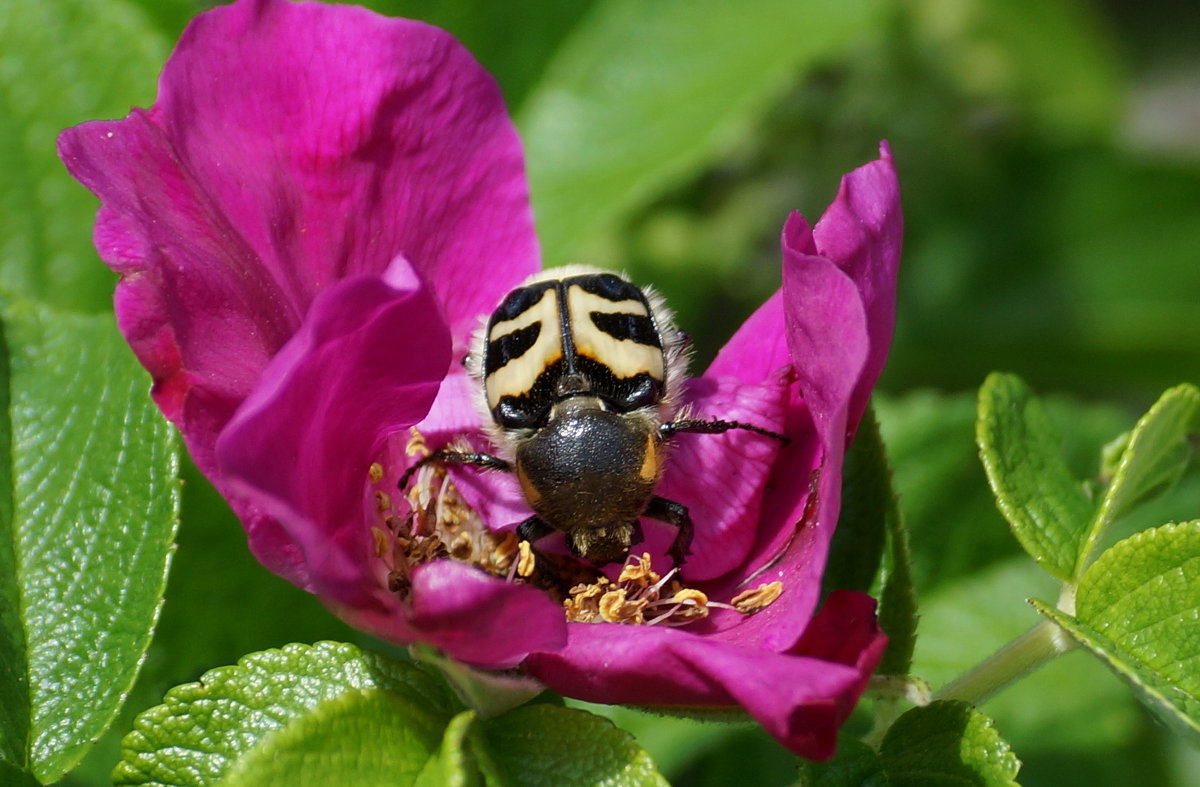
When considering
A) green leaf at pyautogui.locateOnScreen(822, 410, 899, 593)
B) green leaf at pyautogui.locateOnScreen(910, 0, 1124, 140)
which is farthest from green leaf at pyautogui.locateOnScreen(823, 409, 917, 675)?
green leaf at pyautogui.locateOnScreen(910, 0, 1124, 140)

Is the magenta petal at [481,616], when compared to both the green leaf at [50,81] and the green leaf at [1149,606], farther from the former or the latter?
the green leaf at [50,81]

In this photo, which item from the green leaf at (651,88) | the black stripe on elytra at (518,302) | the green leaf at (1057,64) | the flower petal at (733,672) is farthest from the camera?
the green leaf at (1057,64)

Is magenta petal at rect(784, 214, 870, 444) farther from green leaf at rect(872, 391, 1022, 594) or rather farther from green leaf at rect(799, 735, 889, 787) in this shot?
green leaf at rect(872, 391, 1022, 594)

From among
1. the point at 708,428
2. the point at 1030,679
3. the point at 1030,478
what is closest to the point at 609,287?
the point at 708,428

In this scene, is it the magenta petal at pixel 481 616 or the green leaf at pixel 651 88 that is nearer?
the magenta petal at pixel 481 616

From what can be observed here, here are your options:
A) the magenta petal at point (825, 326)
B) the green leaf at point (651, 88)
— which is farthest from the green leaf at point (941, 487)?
the magenta petal at point (825, 326)

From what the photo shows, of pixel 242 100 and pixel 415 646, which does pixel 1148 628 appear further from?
pixel 242 100

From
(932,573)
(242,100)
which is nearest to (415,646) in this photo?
(242,100)
